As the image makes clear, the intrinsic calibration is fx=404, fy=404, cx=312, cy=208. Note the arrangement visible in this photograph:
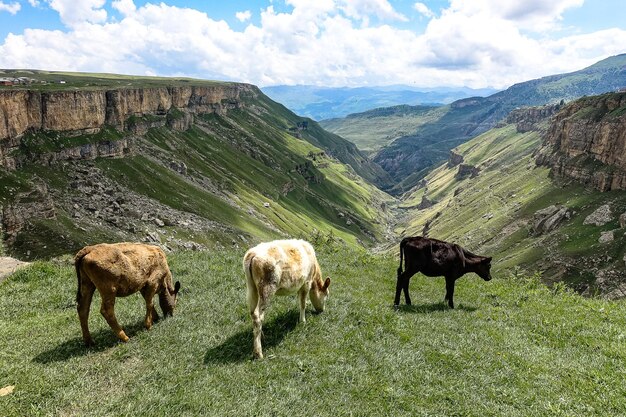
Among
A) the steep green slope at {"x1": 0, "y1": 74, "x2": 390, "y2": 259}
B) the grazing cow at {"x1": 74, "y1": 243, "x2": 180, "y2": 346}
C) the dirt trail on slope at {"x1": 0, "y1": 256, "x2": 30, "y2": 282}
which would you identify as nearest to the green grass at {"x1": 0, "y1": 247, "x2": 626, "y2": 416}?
the grazing cow at {"x1": 74, "y1": 243, "x2": 180, "y2": 346}

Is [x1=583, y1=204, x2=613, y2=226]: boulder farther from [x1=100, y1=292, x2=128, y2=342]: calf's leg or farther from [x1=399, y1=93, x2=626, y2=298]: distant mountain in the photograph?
[x1=100, y1=292, x2=128, y2=342]: calf's leg

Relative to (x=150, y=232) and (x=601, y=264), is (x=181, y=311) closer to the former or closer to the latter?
(x=150, y=232)

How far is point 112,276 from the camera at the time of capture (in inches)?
537

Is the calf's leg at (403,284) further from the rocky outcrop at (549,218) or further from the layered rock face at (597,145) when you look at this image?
the layered rock face at (597,145)

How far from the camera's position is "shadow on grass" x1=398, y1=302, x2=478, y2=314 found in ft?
62.6

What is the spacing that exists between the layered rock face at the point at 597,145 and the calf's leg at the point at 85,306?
17075cm

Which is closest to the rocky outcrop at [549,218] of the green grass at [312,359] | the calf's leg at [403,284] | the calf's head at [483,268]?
the calf's head at [483,268]

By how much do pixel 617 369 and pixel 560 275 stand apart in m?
108

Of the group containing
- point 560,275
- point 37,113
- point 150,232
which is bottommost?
point 560,275

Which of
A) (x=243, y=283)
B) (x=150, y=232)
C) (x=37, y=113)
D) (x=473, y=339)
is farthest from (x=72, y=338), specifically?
(x=37, y=113)

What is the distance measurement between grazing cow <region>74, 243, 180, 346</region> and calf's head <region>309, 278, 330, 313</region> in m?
6.16

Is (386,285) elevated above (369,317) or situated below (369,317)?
below

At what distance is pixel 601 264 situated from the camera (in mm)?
102812

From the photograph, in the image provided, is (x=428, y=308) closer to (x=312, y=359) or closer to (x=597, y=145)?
(x=312, y=359)
